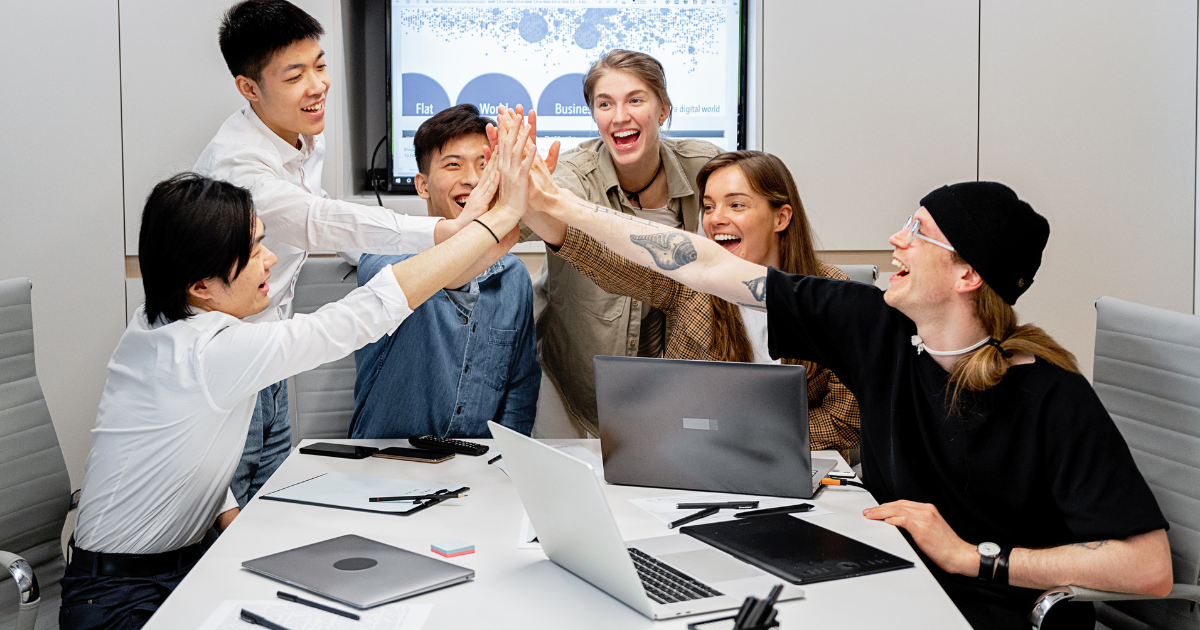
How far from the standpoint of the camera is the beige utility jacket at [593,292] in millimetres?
2723

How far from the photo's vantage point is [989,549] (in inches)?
59.9

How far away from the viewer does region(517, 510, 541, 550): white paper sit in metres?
1.43

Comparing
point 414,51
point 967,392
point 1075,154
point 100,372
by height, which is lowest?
point 100,372

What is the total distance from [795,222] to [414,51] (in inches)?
70.9

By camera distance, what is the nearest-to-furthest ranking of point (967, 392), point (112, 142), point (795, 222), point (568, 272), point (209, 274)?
point (967, 392), point (209, 274), point (795, 222), point (568, 272), point (112, 142)

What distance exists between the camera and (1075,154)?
337 cm

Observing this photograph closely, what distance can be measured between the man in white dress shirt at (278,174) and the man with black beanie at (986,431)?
0.98 metres

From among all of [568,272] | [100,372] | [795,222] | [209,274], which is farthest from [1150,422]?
[100,372]

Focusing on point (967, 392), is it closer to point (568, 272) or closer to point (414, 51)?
point (568, 272)

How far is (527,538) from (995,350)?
2.87 ft

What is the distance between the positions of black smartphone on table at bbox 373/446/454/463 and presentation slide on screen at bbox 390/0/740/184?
1747 mm

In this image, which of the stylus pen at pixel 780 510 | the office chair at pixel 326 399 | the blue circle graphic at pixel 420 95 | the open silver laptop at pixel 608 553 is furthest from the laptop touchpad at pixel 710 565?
the blue circle graphic at pixel 420 95

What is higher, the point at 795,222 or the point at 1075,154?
the point at 1075,154

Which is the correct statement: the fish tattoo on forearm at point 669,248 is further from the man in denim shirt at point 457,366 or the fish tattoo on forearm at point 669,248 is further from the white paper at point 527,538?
the white paper at point 527,538
